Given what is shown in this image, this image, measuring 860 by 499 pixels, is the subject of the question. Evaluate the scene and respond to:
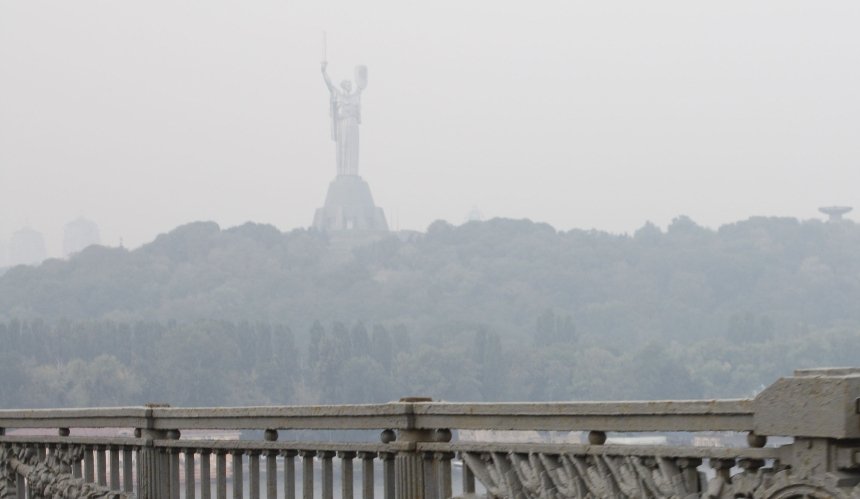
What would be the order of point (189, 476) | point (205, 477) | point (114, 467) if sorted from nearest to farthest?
point (205, 477) < point (189, 476) < point (114, 467)

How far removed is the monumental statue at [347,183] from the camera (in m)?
149

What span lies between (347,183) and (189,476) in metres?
153

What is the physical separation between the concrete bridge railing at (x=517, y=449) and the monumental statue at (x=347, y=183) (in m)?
140

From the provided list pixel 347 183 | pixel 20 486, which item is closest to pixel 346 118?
pixel 347 183

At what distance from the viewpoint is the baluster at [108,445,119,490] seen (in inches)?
329

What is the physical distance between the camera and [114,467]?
839 centimetres

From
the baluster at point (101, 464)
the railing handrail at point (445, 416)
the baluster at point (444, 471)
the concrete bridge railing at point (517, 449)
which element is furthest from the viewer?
Result: the baluster at point (101, 464)

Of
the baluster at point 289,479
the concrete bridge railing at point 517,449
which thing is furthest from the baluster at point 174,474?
the baluster at point 289,479

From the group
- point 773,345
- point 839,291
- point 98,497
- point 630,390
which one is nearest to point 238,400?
point 630,390

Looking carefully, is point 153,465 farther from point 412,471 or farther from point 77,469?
point 412,471

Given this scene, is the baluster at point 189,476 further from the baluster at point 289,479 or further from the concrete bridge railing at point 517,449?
the baluster at point 289,479

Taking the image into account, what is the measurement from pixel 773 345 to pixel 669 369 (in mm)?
8411

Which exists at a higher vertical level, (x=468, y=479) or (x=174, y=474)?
(x=174, y=474)

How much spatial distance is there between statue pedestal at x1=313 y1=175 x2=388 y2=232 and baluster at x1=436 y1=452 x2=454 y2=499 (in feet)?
511
